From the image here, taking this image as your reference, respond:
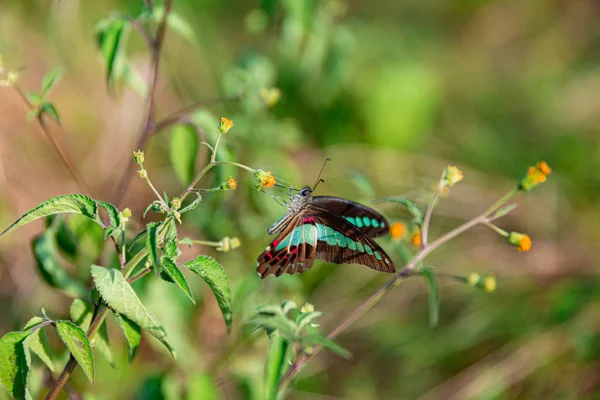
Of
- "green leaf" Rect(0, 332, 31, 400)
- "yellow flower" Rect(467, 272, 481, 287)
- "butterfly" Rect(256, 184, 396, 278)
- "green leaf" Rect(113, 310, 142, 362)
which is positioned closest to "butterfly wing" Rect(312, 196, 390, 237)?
"butterfly" Rect(256, 184, 396, 278)

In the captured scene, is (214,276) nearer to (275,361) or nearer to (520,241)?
(275,361)

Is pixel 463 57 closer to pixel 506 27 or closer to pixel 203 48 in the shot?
pixel 506 27

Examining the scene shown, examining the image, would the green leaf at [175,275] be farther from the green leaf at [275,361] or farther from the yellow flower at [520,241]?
the yellow flower at [520,241]

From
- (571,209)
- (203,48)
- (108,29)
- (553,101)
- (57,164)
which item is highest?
(553,101)

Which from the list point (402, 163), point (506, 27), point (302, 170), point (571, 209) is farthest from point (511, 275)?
point (506, 27)

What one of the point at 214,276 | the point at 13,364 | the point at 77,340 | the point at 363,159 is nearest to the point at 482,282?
the point at 214,276

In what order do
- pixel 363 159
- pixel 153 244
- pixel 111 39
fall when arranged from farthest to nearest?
Answer: pixel 363 159 < pixel 111 39 < pixel 153 244

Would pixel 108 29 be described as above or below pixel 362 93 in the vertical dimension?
below
